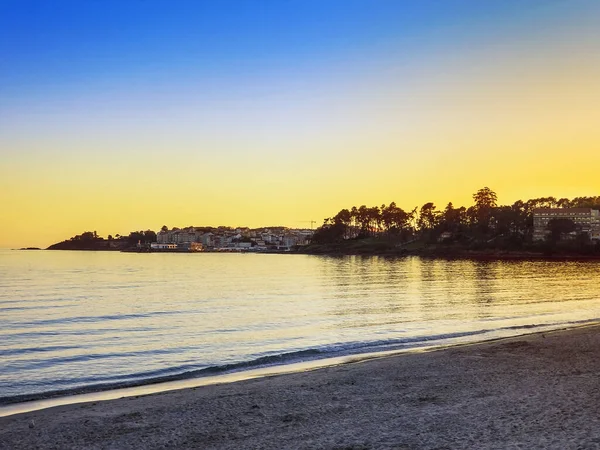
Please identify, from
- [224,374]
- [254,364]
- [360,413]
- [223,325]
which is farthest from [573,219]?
[360,413]

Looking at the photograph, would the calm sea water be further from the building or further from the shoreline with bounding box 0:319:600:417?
the building

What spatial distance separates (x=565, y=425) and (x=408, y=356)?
9482 mm

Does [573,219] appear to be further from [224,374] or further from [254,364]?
[224,374]

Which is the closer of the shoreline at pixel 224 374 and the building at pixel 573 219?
the shoreline at pixel 224 374

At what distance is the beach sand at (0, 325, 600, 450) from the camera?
9.49m

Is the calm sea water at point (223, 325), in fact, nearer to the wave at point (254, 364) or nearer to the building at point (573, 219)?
the wave at point (254, 364)

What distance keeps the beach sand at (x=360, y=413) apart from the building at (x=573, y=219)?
173m

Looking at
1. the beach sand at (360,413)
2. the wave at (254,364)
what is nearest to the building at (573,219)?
the wave at (254,364)

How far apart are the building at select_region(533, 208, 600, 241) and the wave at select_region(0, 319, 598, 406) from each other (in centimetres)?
16277

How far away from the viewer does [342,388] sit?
552 inches

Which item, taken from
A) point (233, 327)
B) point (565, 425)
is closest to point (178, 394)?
point (565, 425)

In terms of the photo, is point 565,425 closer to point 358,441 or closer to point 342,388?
point 358,441

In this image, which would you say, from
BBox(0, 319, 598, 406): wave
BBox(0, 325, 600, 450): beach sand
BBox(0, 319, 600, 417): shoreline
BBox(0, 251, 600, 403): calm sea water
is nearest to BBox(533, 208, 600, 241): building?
BBox(0, 251, 600, 403): calm sea water

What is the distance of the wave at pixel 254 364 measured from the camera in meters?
16.0
